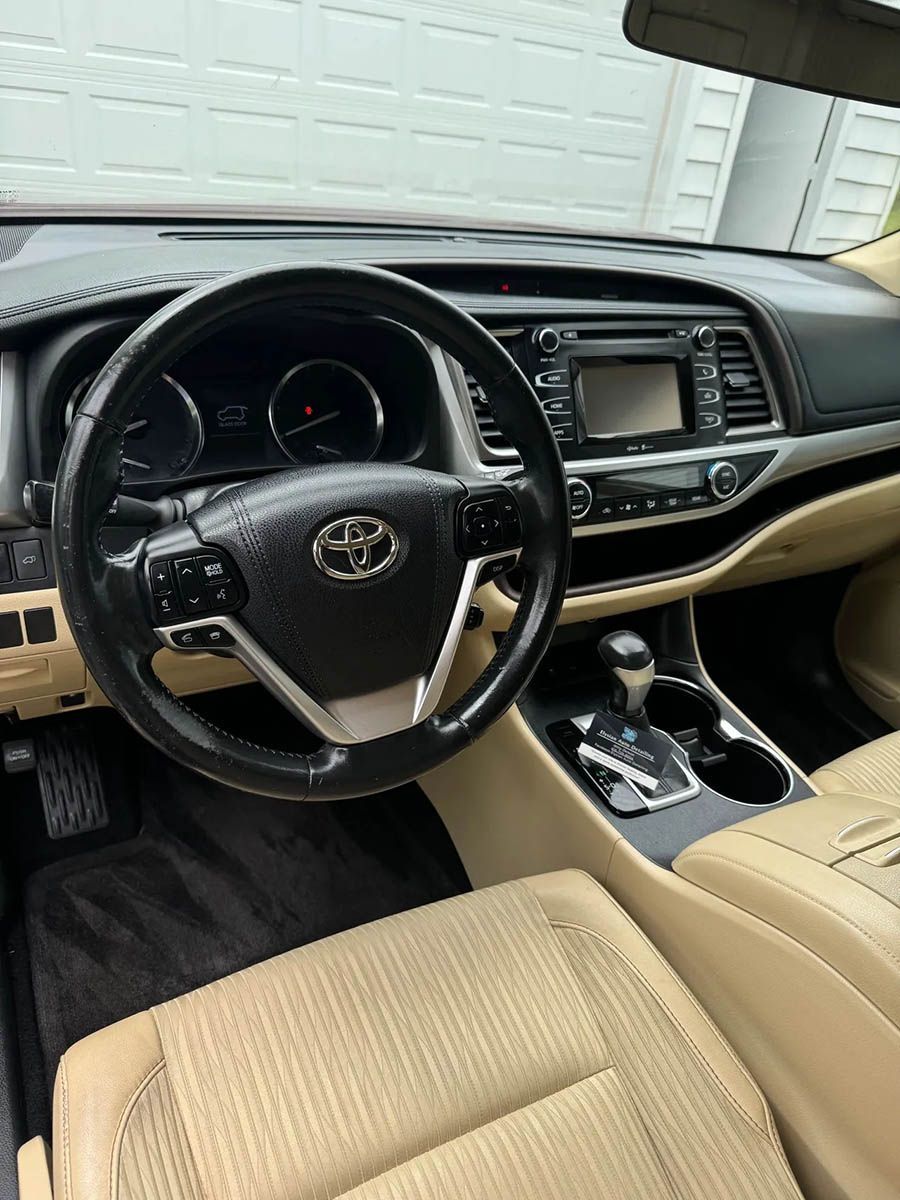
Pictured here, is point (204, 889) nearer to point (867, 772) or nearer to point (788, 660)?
point (867, 772)

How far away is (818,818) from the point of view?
0.98 metres

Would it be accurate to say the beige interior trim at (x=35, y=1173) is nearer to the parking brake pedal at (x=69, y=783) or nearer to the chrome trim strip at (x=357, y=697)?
the chrome trim strip at (x=357, y=697)

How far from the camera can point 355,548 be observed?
32.4 inches

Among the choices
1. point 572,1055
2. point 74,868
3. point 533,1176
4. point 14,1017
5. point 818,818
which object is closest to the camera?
point 533,1176

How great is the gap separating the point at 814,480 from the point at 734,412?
0.83 ft

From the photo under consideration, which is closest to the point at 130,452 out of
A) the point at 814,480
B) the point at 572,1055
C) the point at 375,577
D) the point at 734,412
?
the point at 375,577

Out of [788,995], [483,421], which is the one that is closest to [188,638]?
[483,421]

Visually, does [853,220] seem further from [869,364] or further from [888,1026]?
[888,1026]

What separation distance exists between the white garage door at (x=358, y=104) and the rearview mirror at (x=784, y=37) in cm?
70

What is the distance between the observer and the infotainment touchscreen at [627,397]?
1309mm

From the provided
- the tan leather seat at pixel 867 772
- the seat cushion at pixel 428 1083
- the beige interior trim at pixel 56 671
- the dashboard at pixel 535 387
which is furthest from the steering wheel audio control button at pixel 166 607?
the tan leather seat at pixel 867 772

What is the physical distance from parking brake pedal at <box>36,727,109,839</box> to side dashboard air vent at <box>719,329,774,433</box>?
51.1 inches

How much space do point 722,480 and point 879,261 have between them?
85cm

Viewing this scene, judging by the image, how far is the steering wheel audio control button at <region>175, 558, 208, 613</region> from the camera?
2.51 feet
